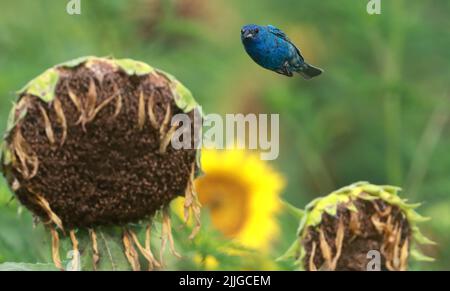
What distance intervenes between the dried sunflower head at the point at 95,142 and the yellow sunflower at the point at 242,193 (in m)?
1.38

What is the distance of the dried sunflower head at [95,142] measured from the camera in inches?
72.4

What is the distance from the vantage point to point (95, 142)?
6.13 ft

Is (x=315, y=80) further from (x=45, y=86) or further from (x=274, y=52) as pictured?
(x=274, y=52)

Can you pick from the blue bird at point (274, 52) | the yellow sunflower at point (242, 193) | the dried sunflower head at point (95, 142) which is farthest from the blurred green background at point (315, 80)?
the blue bird at point (274, 52)

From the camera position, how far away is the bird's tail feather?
162 cm

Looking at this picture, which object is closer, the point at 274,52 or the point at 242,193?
the point at 274,52

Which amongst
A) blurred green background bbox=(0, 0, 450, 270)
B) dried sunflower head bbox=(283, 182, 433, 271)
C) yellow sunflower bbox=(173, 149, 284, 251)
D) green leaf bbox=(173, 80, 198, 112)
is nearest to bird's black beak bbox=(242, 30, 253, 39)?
green leaf bbox=(173, 80, 198, 112)

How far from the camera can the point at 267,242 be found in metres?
3.35

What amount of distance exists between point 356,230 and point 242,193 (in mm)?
1506

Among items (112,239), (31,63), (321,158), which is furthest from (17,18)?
(112,239)

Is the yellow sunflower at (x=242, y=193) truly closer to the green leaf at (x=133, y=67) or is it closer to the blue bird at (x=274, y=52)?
the green leaf at (x=133, y=67)

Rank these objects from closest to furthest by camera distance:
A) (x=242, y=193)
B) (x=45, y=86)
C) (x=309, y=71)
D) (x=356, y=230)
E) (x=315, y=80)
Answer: (x=309, y=71), (x=45, y=86), (x=356, y=230), (x=242, y=193), (x=315, y=80)

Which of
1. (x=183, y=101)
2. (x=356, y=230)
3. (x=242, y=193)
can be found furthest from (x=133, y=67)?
(x=242, y=193)
